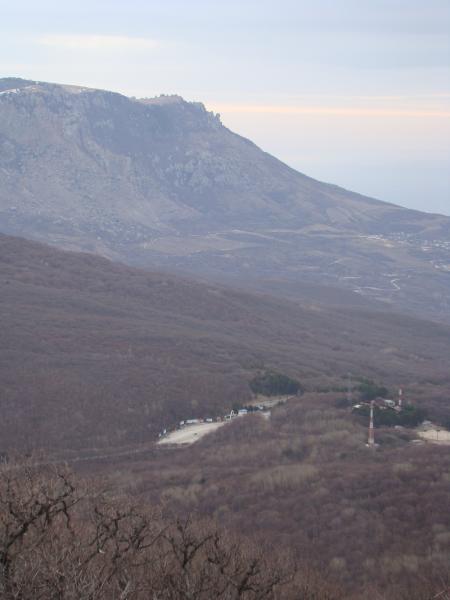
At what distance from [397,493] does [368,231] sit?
118139mm

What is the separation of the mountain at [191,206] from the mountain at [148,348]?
2365 cm

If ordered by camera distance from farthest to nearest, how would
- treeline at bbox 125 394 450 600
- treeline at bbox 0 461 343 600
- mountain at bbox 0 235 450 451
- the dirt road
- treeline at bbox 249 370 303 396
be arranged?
treeline at bbox 249 370 303 396, mountain at bbox 0 235 450 451, the dirt road, treeline at bbox 125 394 450 600, treeline at bbox 0 461 343 600

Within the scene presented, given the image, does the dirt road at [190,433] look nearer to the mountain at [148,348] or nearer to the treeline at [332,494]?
the mountain at [148,348]

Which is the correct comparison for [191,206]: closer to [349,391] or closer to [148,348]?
[148,348]

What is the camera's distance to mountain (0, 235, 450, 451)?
116 ft

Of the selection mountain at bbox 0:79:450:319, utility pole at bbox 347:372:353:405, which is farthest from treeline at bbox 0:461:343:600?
mountain at bbox 0:79:450:319

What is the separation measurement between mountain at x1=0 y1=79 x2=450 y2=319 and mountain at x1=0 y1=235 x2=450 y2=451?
2365cm

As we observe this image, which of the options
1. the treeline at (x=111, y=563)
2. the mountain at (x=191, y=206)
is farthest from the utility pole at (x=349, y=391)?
the mountain at (x=191, y=206)

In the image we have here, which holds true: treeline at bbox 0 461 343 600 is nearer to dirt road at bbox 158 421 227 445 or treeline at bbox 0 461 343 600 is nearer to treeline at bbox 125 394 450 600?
treeline at bbox 125 394 450 600

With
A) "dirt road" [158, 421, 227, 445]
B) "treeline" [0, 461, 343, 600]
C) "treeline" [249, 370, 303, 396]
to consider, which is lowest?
"dirt road" [158, 421, 227, 445]

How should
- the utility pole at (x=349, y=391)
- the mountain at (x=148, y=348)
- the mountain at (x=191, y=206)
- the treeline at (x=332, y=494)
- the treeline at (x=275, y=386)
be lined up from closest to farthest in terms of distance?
1. the treeline at (x=332, y=494)
2. the mountain at (x=148, y=348)
3. the utility pole at (x=349, y=391)
4. the treeline at (x=275, y=386)
5. the mountain at (x=191, y=206)

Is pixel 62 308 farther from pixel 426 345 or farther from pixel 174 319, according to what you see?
pixel 426 345

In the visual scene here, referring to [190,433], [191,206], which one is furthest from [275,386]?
[191,206]

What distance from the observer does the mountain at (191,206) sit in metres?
107
